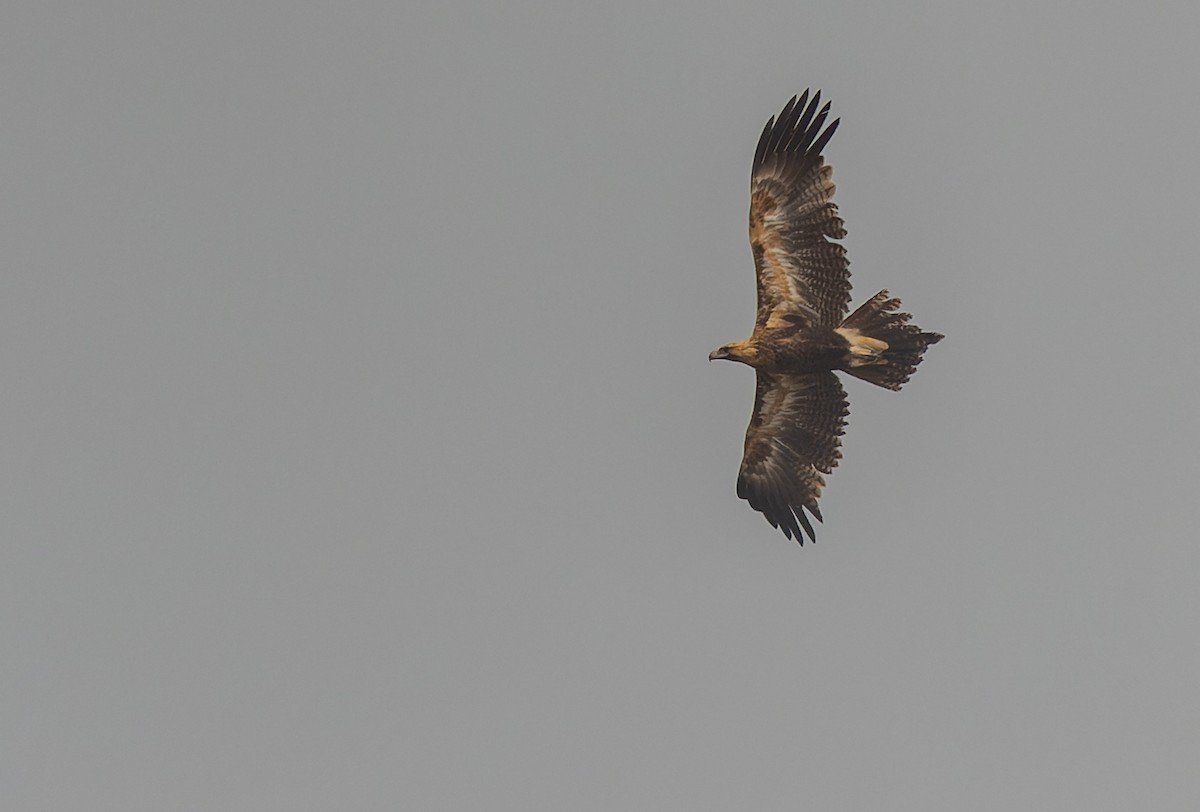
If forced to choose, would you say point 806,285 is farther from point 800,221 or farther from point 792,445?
point 792,445

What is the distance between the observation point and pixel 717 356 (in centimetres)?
1873

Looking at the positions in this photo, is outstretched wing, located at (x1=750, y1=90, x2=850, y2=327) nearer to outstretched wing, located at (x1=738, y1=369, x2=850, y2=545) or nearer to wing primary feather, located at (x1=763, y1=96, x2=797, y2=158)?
wing primary feather, located at (x1=763, y1=96, x2=797, y2=158)

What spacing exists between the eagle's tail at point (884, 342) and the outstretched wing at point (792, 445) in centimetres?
83

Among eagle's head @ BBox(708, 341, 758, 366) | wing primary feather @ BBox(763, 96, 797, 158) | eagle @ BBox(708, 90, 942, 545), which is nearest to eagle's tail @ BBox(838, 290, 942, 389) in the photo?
eagle @ BBox(708, 90, 942, 545)

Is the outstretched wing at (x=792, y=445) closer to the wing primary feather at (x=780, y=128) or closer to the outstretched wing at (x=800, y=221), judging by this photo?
the outstretched wing at (x=800, y=221)

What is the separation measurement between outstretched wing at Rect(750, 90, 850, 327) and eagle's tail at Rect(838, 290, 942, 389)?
257 millimetres

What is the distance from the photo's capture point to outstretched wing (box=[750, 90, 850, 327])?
18.6m

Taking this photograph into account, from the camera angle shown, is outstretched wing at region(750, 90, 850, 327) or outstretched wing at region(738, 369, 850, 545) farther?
outstretched wing at region(738, 369, 850, 545)

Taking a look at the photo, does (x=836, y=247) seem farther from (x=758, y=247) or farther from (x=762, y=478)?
(x=762, y=478)

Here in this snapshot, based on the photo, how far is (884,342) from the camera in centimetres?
1831

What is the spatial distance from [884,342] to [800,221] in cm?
125

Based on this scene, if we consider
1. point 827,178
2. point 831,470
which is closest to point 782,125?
point 827,178

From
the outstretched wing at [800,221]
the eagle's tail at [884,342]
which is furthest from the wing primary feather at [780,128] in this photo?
the eagle's tail at [884,342]

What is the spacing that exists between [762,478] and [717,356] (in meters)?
1.74
